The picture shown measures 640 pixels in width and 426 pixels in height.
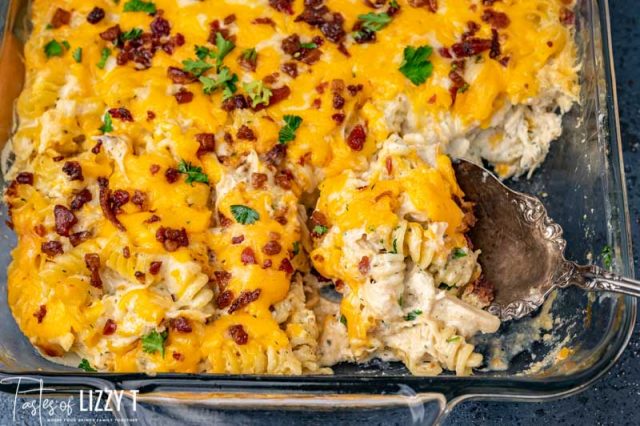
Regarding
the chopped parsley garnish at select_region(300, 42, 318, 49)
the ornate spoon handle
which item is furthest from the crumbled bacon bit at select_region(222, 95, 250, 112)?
the ornate spoon handle

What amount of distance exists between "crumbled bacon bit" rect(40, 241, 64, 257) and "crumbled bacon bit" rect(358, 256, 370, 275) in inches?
48.6

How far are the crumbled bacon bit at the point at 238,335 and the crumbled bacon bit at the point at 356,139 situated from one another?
93cm

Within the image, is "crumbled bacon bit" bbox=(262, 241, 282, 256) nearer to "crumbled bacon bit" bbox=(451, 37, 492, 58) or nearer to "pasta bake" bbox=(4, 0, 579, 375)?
"pasta bake" bbox=(4, 0, 579, 375)

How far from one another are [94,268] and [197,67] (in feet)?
3.25

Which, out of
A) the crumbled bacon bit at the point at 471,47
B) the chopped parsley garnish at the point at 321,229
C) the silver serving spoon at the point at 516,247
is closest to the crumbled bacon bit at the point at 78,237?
the chopped parsley garnish at the point at 321,229

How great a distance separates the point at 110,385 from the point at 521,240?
1804 mm

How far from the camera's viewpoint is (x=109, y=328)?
2.97 m

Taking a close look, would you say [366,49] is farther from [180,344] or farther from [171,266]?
[180,344]

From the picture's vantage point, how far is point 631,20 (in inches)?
163

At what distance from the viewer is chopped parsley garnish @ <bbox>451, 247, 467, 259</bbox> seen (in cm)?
319

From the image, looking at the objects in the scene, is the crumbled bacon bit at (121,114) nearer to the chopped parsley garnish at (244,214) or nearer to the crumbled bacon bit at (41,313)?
the chopped parsley garnish at (244,214)

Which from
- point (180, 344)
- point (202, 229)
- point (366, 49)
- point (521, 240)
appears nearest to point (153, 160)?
point (202, 229)

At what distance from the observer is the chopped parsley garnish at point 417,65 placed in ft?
10.9

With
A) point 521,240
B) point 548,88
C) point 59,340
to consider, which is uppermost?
point 548,88
